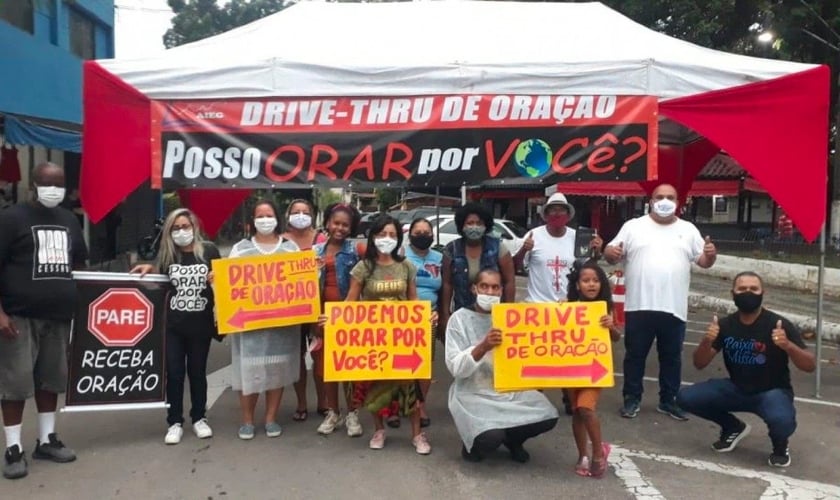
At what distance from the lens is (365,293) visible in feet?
16.2

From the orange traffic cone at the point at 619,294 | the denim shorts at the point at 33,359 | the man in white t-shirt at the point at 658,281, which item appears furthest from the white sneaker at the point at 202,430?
the orange traffic cone at the point at 619,294

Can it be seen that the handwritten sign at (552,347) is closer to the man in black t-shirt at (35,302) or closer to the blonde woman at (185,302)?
the blonde woman at (185,302)

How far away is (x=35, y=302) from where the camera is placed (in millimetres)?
4355

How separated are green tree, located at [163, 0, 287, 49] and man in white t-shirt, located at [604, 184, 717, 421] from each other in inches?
1513

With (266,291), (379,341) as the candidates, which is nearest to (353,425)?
(379,341)

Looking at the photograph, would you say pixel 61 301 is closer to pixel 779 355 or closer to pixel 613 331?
pixel 613 331

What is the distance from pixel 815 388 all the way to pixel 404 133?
4236 millimetres

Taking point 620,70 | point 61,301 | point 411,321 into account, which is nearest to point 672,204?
point 620,70

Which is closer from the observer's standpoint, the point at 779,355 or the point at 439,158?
the point at 779,355

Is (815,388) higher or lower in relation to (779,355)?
lower

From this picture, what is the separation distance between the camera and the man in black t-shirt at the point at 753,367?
4.60 m

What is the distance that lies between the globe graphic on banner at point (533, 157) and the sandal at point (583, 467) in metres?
2.19

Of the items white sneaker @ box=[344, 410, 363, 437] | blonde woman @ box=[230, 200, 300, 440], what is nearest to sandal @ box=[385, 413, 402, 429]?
white sneaker @ box=[344, 410, 363, 437]

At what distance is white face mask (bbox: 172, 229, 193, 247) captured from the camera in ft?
16.0
